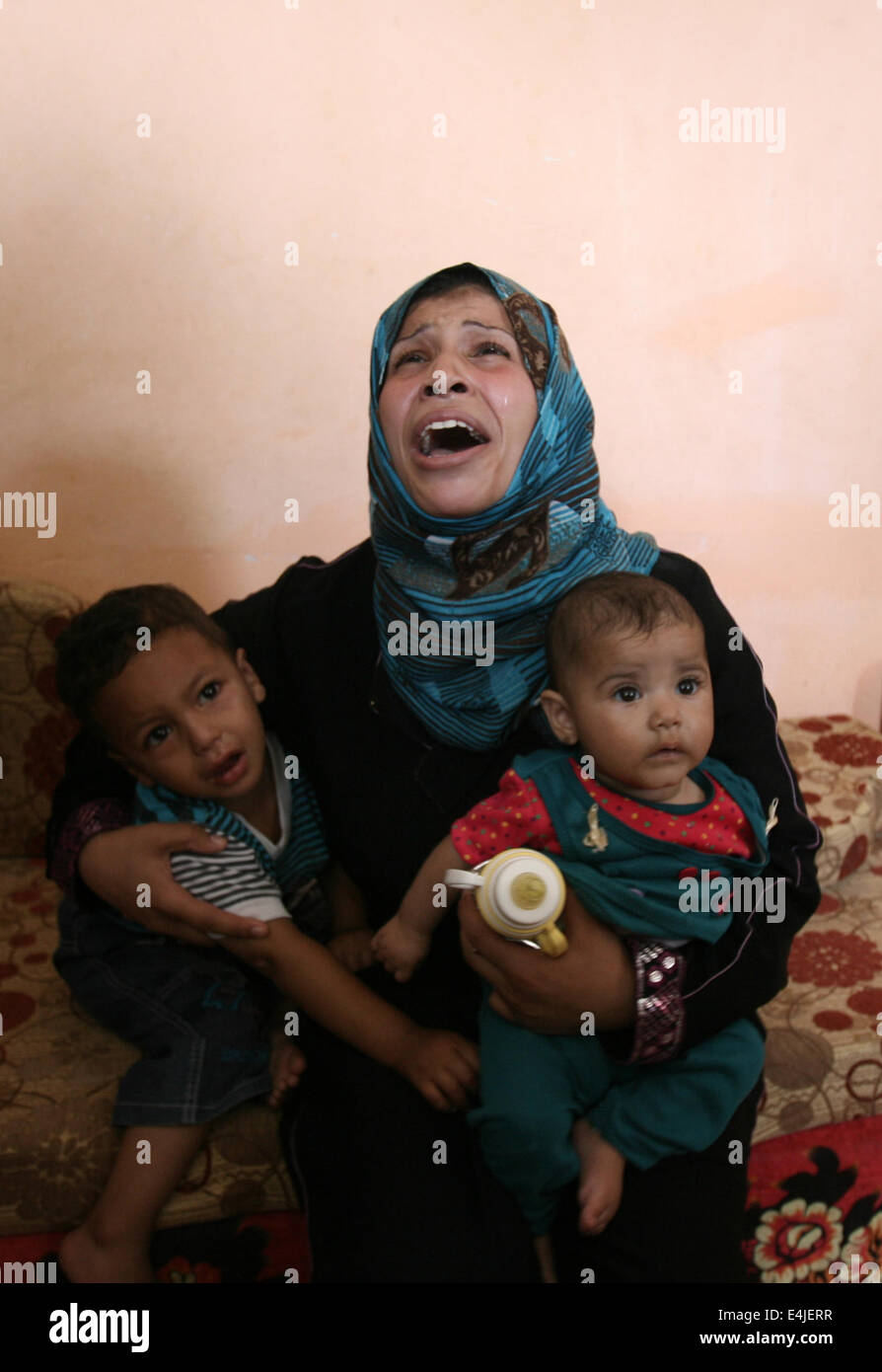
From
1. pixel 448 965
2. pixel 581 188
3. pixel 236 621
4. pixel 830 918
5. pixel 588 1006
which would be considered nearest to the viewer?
pixel 588 1006

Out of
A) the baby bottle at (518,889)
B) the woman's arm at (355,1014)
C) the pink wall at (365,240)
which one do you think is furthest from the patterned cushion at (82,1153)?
the pink wall at (365,240)

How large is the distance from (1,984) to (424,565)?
1001 millimetres

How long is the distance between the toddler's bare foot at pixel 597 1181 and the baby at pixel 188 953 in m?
0.17

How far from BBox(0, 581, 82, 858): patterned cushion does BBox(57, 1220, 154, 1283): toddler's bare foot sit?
880 millimetres

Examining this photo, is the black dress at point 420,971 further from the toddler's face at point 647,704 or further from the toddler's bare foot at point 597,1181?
the toddler's face at point 647,704

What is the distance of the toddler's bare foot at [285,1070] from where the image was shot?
145 centimetres

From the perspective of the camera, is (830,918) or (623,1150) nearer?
(623,1150)

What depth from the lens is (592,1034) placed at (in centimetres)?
129

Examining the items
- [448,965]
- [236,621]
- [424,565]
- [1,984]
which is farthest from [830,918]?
[1,984]

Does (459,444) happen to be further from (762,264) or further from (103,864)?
(762,264)

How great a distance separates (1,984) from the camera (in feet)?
5.71
